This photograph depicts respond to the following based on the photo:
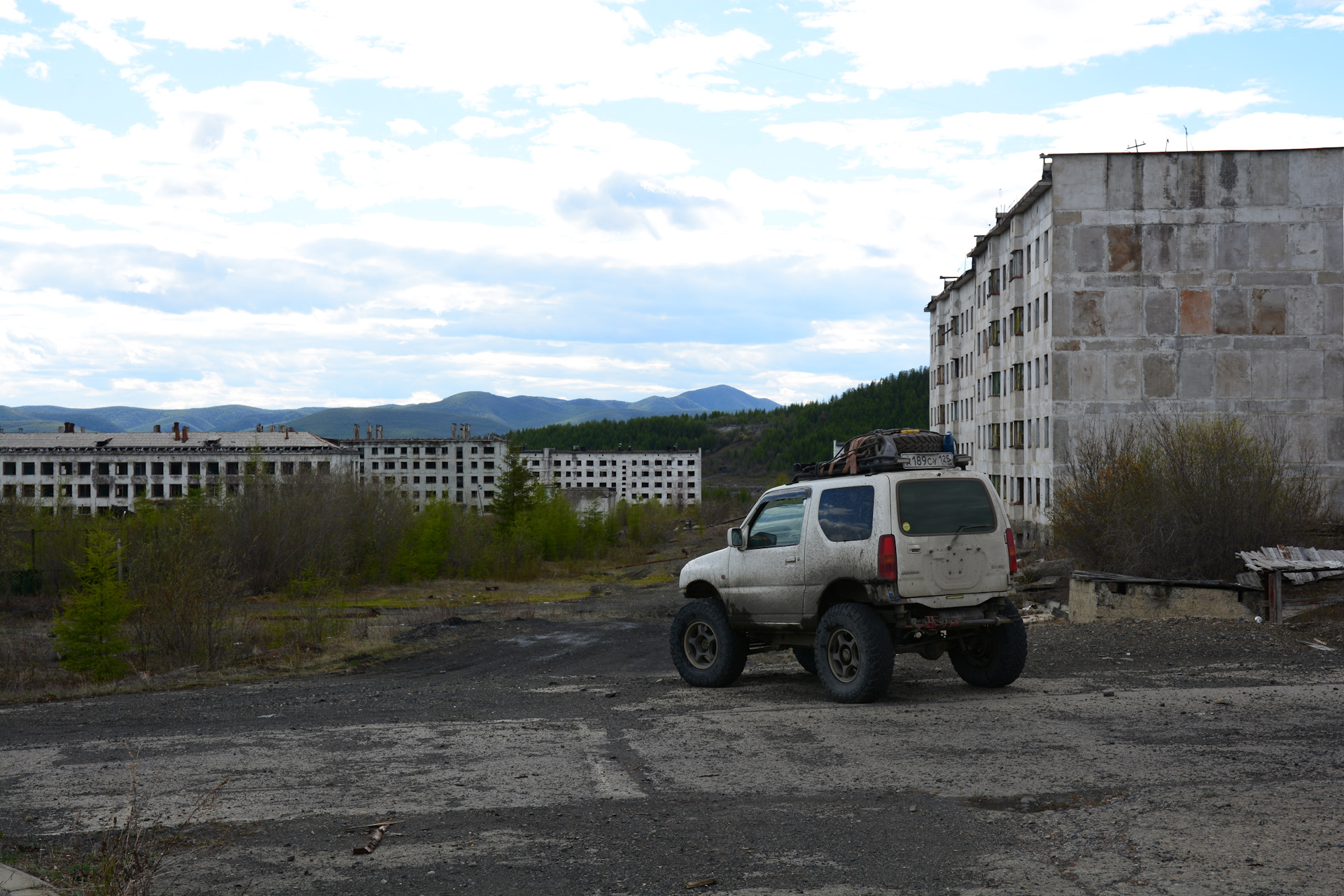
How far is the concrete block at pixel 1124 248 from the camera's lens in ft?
156

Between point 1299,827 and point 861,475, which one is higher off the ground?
point 861,475

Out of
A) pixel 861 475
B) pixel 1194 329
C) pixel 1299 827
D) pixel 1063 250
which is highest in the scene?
pixel 1063 250

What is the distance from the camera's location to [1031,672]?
40.9ft

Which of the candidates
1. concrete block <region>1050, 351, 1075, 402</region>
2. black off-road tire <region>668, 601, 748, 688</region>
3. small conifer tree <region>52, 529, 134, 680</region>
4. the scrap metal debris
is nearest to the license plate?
black off-road tire <region>668, 601, 748, 688</region>

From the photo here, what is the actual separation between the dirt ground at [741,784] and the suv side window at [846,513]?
5.66ft

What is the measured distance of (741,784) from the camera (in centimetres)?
721

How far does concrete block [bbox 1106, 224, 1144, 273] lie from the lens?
4762 centimetres

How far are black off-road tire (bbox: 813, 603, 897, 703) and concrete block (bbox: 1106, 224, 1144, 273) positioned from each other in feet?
141

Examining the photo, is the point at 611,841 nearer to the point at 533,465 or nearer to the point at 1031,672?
the point at 1031,672

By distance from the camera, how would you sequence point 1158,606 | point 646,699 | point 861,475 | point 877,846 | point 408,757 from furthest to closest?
point 1158,606 < point 646,699 < point 861,475 < point 408,757 < point 877,846

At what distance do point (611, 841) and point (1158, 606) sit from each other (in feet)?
52.9

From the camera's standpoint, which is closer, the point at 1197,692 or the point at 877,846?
the point at 877,846

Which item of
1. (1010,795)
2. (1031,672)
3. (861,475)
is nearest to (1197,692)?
Result: (1031,672)

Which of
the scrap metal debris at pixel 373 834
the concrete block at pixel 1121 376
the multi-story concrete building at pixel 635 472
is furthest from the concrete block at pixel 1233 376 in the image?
the multi-story concrete building at pixel 635 472
